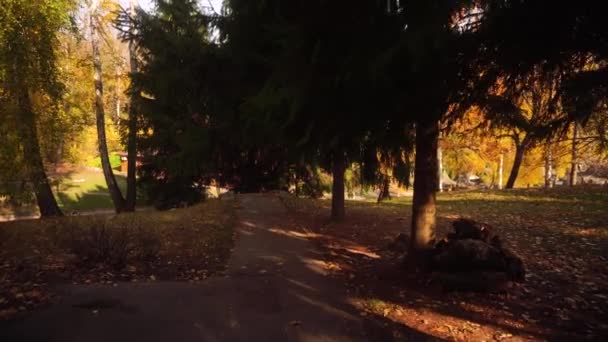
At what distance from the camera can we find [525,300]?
509cm

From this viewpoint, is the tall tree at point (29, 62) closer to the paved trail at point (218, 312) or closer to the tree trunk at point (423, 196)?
the paved trail at point (218, 312)

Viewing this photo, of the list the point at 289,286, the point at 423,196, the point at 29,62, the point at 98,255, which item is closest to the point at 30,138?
the point at 29,62

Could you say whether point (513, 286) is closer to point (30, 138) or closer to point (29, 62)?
point (30, 138)

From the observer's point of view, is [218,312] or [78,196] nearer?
[218,312]

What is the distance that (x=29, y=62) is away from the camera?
26.7 feet

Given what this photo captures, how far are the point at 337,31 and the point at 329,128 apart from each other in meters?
1.24

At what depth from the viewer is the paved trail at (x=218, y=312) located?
4160 millimetres

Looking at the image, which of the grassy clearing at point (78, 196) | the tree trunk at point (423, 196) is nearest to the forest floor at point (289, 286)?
Answer: the tree trunk at point (423, 196)

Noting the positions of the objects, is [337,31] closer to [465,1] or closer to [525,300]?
[465,1]

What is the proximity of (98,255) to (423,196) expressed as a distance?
5486 millimetres

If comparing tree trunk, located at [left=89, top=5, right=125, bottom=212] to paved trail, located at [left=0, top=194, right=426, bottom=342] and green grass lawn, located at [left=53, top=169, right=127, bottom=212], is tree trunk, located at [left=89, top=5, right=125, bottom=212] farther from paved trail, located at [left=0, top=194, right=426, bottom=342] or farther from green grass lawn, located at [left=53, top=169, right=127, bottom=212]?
paved trail, located at [left=0, top=194, right=426, bottom=342]

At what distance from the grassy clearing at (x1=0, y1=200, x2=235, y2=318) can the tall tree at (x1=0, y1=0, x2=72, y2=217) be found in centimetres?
169

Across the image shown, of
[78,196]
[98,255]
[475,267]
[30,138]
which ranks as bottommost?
[78,196]

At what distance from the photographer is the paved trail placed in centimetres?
416
